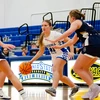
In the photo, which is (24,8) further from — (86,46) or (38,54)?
(86,46)

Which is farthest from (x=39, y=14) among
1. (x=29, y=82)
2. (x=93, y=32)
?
(x=93, y=32)

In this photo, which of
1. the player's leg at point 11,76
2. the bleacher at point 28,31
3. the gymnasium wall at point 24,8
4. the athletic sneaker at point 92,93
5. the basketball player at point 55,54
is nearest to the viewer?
the player's leg at point 11,76

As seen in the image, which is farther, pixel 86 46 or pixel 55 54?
pixel 55 54

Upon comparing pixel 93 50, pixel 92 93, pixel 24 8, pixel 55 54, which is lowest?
pixel 92 93

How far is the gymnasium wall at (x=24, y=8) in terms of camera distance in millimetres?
16922

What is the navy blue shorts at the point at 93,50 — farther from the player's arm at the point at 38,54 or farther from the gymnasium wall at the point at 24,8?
the gymnasium wall at the point at 24,8

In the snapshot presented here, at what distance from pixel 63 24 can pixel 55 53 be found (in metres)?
9.28

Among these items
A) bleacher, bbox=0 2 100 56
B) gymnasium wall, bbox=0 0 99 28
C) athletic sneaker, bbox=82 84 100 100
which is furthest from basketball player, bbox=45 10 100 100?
gymnasium wall, bbox=0 0 99 28

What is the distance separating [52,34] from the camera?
22.0ft

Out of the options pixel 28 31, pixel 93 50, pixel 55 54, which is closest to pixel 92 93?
pixel 93 50

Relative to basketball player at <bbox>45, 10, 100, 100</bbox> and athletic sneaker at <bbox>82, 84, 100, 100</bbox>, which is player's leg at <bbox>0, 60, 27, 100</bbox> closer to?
basketball player at <bbox>45, 10, 100, 100</bbox>

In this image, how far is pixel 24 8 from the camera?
1808 centimetres

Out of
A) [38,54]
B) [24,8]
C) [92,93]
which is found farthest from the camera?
[24,8]

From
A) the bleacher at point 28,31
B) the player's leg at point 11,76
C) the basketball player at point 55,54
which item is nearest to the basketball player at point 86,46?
the basketball player at point 55,54
